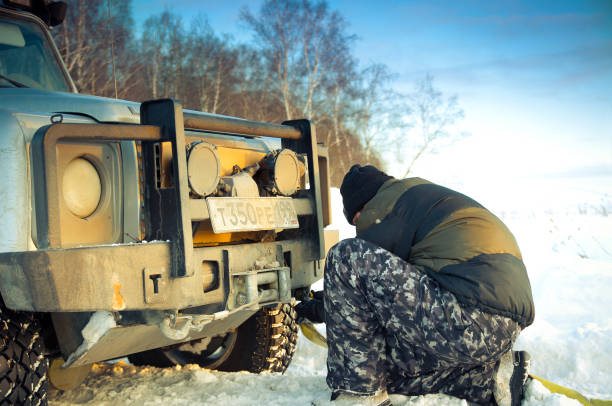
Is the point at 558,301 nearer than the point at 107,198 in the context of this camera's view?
No

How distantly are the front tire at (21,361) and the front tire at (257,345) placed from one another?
4.64 ft

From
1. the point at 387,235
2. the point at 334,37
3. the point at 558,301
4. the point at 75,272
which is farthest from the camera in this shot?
the point at 334,37

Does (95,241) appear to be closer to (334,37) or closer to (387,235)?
(387,235)

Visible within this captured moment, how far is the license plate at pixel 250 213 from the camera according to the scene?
2.72 m

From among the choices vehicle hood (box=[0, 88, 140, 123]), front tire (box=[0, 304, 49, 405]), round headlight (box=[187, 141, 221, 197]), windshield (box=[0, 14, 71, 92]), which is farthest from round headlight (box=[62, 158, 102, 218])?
windshield (box=[0, 14, 71, 92])

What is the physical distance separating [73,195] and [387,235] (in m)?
1.34

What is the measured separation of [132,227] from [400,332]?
4.06 feet

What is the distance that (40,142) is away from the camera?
2305 millimetres

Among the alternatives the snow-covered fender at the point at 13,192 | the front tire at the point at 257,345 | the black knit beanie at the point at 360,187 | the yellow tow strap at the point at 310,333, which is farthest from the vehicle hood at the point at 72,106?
the yellow tow strap at the point at 310,333

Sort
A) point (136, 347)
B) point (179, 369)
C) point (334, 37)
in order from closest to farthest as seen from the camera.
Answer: point (136, 347) < point (179, 369) < point (334, 37)

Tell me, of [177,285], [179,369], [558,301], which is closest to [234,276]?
[177,285]

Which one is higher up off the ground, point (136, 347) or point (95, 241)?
point (95, 241)

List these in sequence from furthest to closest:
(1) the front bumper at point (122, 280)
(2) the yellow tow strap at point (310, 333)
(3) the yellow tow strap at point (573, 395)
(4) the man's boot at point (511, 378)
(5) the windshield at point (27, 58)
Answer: (2) the yellow tow strap at point (310, 333), (5) the windshield at point (27, 58), (3) the yellow tow strap at point (573, 395), (4) the man's boot at point (511, 378), (1) the front bumper at point (122, 280)

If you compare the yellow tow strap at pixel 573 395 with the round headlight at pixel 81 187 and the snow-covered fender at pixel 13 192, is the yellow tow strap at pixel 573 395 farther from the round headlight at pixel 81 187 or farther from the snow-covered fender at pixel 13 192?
the snow-covered fender at pixel 13 192
